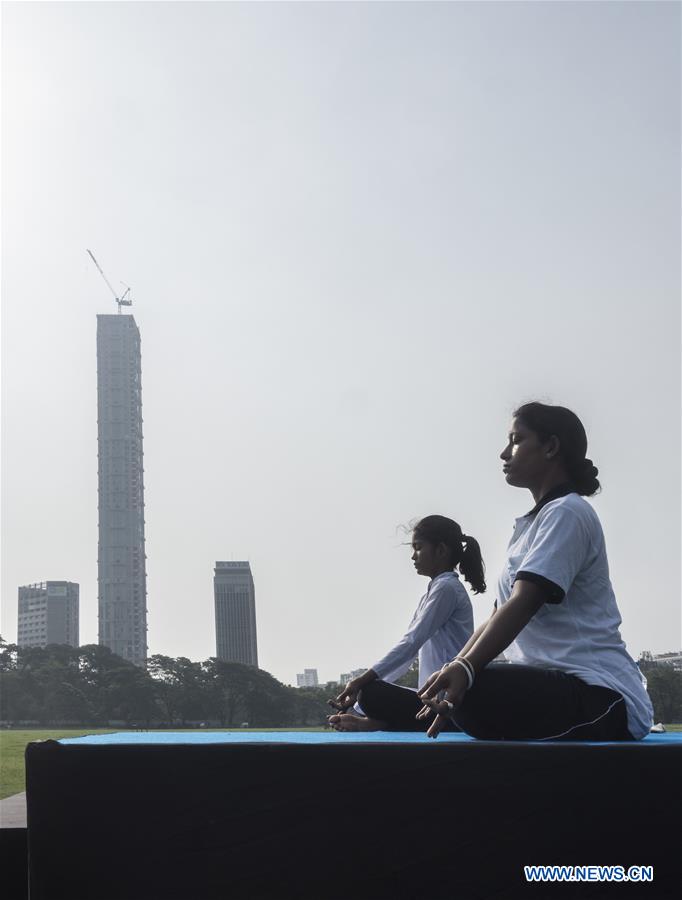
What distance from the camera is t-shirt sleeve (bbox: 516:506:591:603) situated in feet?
6.46

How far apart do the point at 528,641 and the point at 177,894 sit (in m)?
0.89

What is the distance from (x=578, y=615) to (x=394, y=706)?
0.96 m

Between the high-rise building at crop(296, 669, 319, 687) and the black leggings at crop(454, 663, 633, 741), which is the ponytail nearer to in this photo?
the black leggings at crop(454, 663, 633, 741)

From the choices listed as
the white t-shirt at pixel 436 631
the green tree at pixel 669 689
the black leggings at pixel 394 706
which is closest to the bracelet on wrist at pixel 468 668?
the black leggings at pixel 394 706

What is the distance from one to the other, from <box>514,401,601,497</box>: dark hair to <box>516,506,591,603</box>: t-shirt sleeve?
0.73 feet

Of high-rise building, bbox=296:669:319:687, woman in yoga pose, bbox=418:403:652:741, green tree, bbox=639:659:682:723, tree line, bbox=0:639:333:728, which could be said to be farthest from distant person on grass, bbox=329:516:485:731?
high-rise building, bbox=296:669:319:687

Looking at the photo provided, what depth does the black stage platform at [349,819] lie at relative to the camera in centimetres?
177

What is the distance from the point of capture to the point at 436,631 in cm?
334

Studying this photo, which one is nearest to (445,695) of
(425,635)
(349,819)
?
(349,819)

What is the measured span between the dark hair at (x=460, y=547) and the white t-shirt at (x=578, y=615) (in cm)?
143

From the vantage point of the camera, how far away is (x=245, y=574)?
314 ft

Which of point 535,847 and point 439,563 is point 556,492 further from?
point 439,563

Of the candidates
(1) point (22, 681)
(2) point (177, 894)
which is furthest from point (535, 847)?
(1) point (22, 681)

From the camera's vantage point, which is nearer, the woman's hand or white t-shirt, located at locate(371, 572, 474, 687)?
the woman's hand
